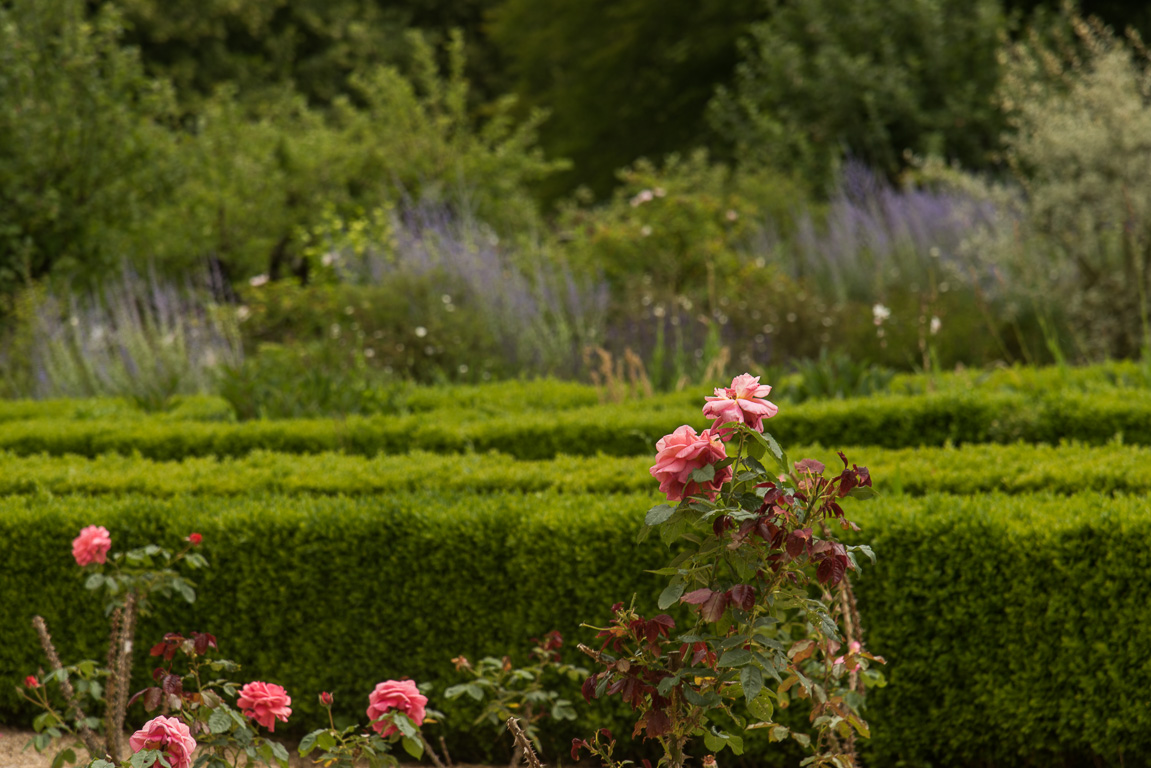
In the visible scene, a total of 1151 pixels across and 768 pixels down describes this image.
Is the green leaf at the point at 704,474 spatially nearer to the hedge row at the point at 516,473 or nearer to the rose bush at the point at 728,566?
the rose bush at the point at 728,566

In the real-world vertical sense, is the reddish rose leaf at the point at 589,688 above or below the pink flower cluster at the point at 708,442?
below

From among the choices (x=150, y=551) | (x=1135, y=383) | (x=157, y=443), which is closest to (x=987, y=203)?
(x=1135, y=383)

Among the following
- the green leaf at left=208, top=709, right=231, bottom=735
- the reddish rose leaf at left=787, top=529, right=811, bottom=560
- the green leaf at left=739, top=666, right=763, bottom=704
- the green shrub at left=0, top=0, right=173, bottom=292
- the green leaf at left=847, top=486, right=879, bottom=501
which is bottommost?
the green leaf at left=208, top=709, right=231, bottom=735

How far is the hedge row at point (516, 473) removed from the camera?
139 inches

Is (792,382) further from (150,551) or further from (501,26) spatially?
(501,26)

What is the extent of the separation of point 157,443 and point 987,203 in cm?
736

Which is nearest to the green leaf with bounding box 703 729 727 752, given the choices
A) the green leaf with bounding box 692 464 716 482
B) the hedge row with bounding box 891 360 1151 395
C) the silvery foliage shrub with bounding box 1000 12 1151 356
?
the green leaf with bounding box 692 464 716 482

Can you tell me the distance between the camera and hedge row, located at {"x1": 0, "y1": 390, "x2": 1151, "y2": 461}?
4398 millimetres

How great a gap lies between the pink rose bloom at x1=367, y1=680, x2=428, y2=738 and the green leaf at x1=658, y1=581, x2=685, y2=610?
0.73 m

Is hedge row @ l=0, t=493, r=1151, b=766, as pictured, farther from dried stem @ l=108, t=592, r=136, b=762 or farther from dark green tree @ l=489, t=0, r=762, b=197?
dark green tree @ l=489, t=0, r=762, b=197

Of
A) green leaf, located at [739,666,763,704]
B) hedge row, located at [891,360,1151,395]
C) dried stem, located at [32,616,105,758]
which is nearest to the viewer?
green leaf, located at [739,666,763,704]

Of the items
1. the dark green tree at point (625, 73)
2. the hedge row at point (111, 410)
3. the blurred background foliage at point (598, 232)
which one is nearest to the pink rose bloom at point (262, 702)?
the blurred background foliage at point (598, 232)

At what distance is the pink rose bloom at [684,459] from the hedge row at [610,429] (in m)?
2.55

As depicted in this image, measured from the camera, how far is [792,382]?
5629 mm
